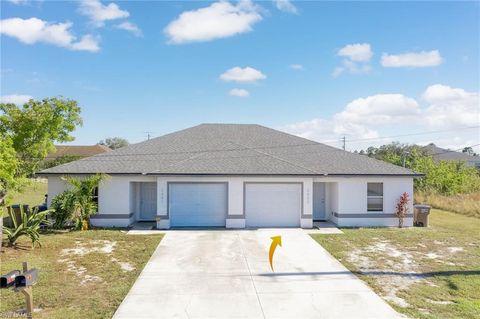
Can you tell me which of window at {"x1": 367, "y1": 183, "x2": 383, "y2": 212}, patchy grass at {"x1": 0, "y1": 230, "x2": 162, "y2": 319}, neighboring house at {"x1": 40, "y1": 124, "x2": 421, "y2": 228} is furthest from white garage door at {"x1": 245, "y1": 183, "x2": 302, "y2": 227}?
patchy grass at {"x1": 0, "y1": 230, "x2": 162, "y2": 319}

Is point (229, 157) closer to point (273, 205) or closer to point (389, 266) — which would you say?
point (273, 205)

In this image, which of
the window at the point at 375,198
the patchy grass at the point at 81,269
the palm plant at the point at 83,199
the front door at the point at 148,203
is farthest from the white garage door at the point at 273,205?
the palm plant at the point at 83,199

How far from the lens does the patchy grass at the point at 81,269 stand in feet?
26.0

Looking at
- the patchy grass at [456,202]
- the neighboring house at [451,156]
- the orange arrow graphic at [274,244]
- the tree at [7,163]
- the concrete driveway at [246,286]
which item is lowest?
the concrete driveway at [246,286]

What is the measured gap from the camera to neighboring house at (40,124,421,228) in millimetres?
17375

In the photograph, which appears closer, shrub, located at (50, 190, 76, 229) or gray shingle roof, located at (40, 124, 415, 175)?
shrub, located at (50, 190, 76, 229)

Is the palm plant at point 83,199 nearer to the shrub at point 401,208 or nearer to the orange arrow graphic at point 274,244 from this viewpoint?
the orange arrow graphic at point 274,244

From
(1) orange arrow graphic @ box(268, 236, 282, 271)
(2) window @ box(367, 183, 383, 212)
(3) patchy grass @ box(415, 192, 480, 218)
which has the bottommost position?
(1) orange arrow graphic @ box(268, 236, 282, 271)

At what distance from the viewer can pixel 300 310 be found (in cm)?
784

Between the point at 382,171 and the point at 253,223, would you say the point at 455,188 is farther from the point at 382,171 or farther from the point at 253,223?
the point at 253,223

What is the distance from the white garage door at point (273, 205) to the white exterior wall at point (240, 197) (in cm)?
33

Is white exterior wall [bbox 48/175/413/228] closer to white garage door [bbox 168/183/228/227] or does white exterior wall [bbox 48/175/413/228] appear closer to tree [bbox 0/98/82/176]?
white garage door [bbox 168/183/228/227]

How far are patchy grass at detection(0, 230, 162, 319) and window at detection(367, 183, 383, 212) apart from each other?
422 inches

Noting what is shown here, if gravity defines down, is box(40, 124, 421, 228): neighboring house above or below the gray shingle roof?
below
